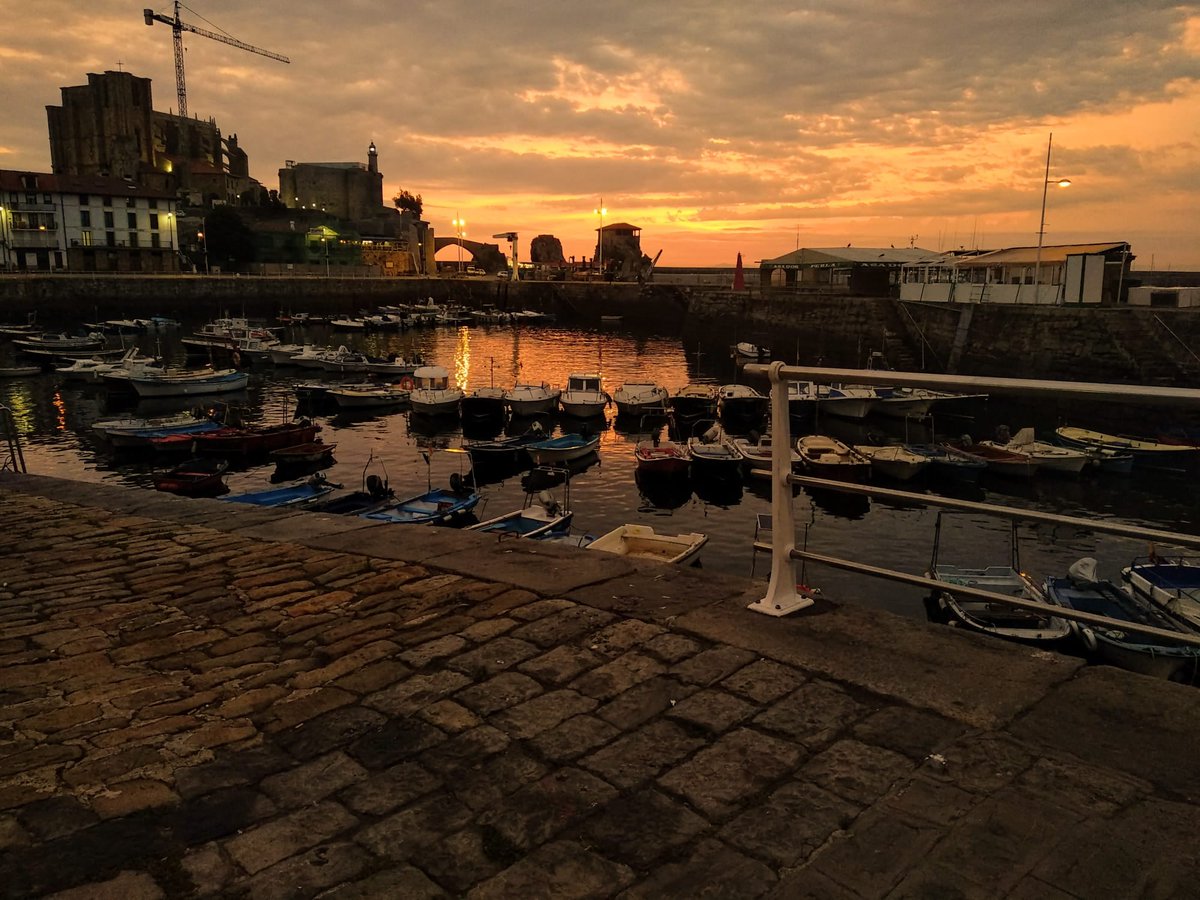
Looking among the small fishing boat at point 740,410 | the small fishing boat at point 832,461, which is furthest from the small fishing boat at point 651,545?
the small fishing boat at point 740,410

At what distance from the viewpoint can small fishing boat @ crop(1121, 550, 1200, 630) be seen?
43.3 ft

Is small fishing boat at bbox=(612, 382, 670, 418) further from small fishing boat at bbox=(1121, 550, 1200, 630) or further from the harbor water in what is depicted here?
small fishing boat at bbox=(1121, 550, 1200, 630)

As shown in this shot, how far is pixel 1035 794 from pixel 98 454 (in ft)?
109

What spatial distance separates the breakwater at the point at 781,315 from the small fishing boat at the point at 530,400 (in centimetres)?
2265

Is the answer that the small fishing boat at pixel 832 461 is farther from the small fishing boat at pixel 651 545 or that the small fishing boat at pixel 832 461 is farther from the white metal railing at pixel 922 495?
the white metal railing at pixel 922 495

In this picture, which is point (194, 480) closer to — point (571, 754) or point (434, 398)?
point (434, 398)

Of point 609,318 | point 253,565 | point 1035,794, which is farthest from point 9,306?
point 1035,794

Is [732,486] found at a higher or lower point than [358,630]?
lower

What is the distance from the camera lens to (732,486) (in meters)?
25.1

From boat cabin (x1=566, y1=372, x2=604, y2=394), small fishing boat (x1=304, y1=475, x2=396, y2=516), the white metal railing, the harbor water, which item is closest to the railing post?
the white metal railing

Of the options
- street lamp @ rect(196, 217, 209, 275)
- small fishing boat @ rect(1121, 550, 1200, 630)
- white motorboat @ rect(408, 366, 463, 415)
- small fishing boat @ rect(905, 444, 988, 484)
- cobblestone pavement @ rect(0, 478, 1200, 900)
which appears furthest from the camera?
street lamp @ rect(196, 217, 209, 275)

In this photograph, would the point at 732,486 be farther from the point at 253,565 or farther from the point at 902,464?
the point at 253,565

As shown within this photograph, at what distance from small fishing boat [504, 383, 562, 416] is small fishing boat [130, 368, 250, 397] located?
16.0 meters

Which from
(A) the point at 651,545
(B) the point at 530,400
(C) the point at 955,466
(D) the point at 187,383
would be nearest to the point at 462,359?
(D) the point at 187,383
